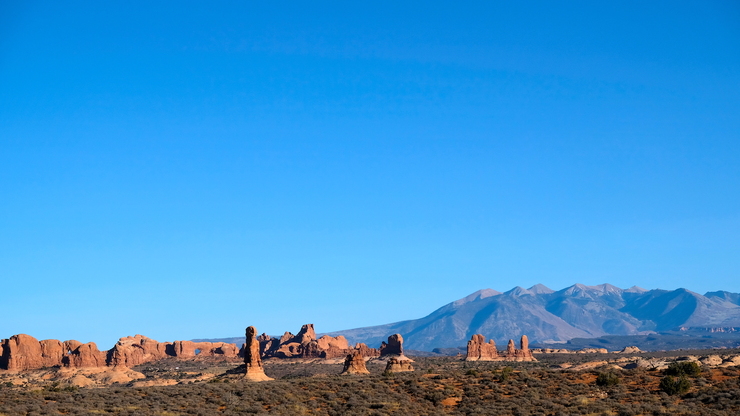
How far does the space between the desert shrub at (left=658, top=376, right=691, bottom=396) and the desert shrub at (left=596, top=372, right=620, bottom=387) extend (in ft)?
10.0

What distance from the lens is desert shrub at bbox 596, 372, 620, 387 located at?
52.0 metres

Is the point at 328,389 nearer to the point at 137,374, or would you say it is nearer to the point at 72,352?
the point at 137,374

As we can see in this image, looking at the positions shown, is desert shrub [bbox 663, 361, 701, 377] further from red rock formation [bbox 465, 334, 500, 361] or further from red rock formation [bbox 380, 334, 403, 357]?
red rock formation [bbox 380, 334, 403, 357]

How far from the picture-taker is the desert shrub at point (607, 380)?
5203cm

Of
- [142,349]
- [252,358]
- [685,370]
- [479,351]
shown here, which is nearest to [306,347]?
[142,349]

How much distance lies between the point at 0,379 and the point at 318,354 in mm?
64464

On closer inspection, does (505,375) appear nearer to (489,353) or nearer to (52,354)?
(52,354)

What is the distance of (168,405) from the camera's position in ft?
147

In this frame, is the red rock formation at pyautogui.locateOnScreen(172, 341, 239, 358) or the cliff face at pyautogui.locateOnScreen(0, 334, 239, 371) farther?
the red rock formation at pyautogui.locateOnScreen(172, 341, 239, 358)

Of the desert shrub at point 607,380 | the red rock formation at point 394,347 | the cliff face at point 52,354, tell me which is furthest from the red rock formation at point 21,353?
the desert shrub at point 607,380

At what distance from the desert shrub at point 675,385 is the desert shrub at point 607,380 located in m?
3.06

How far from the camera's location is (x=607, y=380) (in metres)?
52.3

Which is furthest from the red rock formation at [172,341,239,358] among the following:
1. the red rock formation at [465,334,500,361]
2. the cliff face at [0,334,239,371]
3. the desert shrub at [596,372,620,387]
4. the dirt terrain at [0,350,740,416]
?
the desert shrub at [596,372,620,387]

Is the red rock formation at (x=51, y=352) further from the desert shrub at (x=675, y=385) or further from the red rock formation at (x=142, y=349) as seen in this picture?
the desert shrub at (x=675, y=385)
